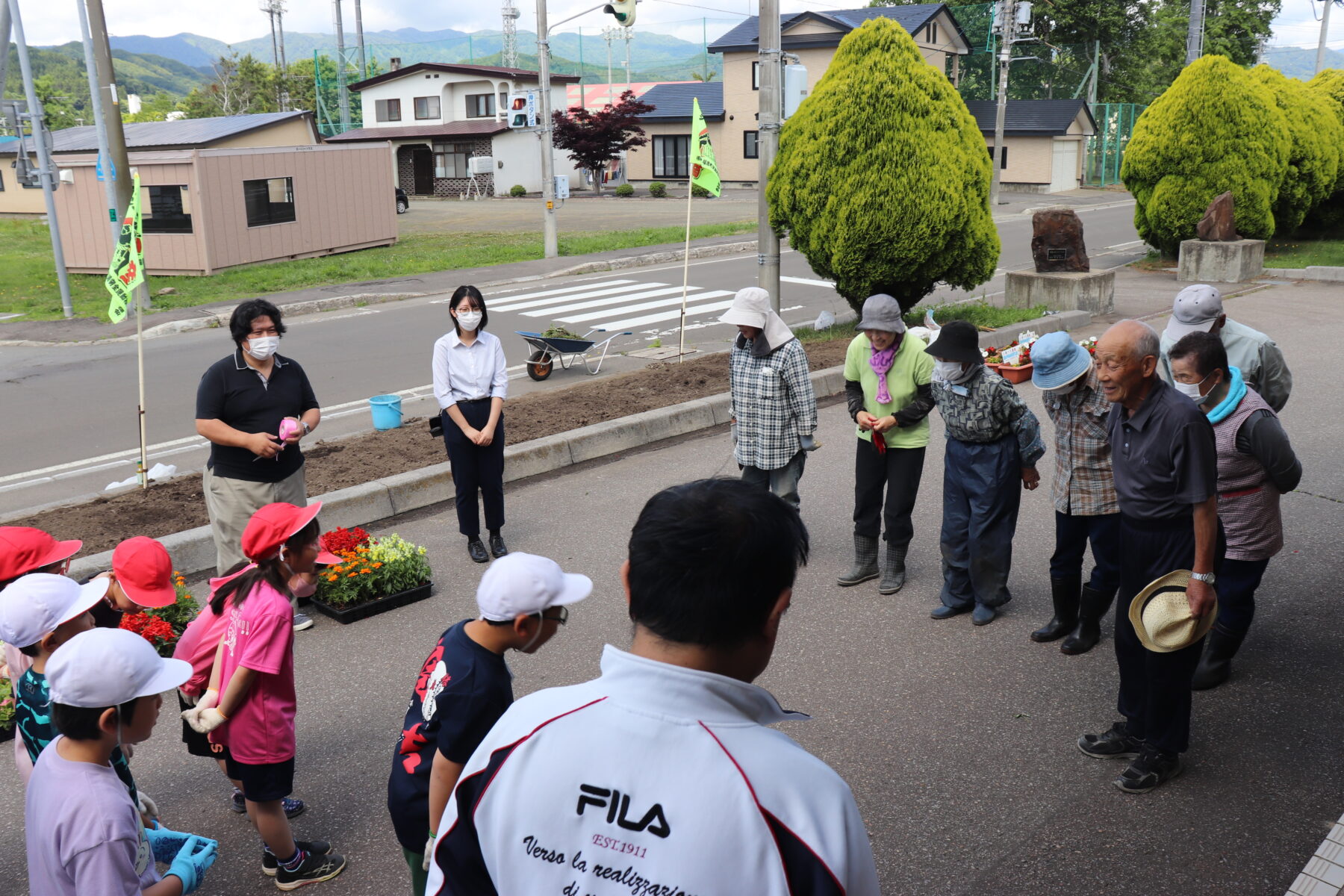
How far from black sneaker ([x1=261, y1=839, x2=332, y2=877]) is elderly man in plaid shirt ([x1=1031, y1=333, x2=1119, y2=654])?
3921mm

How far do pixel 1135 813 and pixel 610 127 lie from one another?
150 feet

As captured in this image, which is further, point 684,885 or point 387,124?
point 387,124

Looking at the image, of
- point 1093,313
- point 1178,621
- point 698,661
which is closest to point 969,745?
point 1178,621

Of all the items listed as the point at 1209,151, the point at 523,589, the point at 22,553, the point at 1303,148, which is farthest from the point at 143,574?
the point at 1303,148

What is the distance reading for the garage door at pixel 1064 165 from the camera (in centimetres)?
4853

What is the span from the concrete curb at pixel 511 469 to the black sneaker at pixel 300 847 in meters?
3.49

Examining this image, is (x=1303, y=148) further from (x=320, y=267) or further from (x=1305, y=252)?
(x=320, y=267)

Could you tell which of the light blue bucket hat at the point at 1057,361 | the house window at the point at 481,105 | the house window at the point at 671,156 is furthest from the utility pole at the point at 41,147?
the house window at the point at 671,156

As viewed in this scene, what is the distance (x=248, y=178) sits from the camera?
24.1 m

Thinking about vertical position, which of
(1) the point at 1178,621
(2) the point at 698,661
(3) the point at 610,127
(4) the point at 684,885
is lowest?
(1) the point at 1178,621

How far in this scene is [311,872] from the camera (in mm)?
4039

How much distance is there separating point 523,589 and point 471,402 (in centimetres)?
444

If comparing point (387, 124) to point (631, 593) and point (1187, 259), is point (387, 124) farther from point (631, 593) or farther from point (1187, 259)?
point (631, 593)

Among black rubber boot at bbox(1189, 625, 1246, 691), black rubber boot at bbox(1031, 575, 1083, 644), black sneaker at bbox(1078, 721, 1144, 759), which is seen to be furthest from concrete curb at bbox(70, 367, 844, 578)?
black rubber boot at bbox(1189, 625, 1246, 691)
